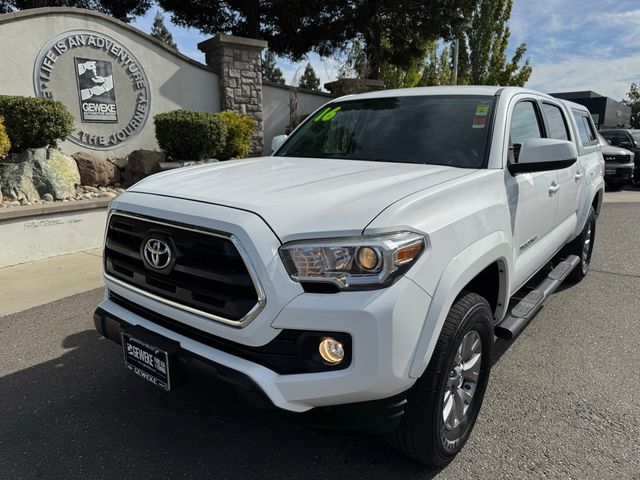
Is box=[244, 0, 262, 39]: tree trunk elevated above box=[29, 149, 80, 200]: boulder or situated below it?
above

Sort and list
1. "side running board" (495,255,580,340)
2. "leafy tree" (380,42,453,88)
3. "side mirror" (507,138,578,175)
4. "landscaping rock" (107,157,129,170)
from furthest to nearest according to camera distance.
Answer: "leafy tree" (380,42,453,88)
"landscaping rock" (107,157,129,170)
"side running board" (495,255,580,340)
"side mirror" (507,138,578,175)

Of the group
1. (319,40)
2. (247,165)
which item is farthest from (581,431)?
(319,40)

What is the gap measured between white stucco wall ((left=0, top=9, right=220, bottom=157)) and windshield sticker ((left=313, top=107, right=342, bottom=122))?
587 cm

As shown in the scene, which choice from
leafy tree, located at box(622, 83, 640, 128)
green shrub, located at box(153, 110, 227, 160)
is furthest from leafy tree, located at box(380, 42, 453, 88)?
leafy tree, located at box(622, 83, 640, 128)

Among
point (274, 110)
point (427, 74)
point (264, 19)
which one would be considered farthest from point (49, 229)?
point (427, 74)

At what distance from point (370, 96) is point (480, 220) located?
179 centimetres

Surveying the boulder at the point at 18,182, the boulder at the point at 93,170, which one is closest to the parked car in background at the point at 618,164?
the boulder at the point at 93,170

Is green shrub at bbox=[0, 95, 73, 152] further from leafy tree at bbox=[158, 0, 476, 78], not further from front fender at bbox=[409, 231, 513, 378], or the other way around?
leafy tree at bbox=[158, 0, 476, 78]

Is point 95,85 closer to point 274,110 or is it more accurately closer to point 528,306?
point 274,110

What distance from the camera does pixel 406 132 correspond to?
3.22 metres

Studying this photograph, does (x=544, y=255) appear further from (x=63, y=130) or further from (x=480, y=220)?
(x=63, y=130)

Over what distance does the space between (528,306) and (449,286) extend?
1.50 metres

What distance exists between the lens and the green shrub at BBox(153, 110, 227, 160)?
27.3 ft

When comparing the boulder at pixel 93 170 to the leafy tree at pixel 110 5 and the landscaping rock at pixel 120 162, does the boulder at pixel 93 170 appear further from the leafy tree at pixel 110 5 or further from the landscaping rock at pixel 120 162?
the leafy tree at pixel 110 5
